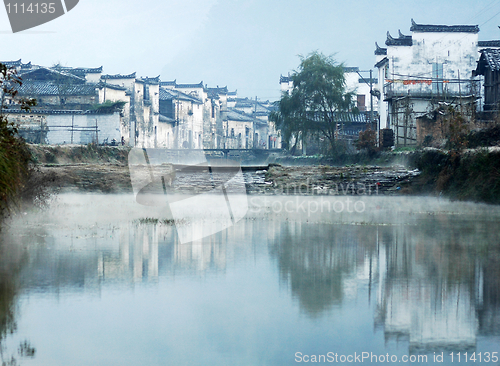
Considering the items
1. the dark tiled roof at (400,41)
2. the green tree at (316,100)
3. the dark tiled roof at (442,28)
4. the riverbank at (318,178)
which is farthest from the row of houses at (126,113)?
the dark tiled roof at (442,28)

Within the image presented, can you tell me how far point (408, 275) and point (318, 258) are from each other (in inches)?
52.9

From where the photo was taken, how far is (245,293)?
5.61m

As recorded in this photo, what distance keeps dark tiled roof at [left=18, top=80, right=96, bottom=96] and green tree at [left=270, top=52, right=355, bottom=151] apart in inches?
561

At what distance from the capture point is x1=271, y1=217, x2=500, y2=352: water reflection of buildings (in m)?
4.55

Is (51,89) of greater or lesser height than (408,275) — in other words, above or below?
above

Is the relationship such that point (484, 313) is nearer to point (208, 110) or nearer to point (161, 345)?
point (161, 345)

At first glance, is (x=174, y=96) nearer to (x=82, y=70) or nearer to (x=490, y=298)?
(x=82, y=70)

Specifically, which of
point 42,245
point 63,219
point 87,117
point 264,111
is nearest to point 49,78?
point 87,117

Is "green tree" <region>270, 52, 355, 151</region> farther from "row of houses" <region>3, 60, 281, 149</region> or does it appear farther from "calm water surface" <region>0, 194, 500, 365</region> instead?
"calm water surface" <region>0, 194, 500, 365</region>

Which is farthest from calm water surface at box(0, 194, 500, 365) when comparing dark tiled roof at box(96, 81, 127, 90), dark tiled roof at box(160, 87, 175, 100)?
dark tiled roof at box(160, 87, 175, 100)

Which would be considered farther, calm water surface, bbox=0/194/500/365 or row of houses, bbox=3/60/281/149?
row of houses, bbox=3/60/281/149

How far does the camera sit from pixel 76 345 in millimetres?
4105

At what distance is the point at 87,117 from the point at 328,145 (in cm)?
1564

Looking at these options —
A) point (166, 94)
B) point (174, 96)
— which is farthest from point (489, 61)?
point (166, 94)
